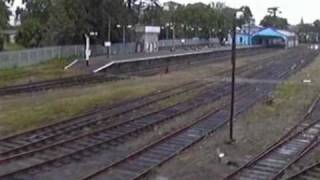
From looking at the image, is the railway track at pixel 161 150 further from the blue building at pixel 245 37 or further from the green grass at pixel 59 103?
the blue building at pixel 245 37

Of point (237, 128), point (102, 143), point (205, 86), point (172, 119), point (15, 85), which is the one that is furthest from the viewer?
point (205, 86)

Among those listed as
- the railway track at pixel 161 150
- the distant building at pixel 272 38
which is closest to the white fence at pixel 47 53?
the railway track at pixel 161 150

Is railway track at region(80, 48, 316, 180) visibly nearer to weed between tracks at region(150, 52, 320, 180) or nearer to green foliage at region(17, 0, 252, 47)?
weed between tracks at region(150, 52, 320, 180)

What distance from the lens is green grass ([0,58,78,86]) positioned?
141ft

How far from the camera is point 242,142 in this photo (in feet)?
69.5

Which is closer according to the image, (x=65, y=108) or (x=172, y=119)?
(x=172, y=119)

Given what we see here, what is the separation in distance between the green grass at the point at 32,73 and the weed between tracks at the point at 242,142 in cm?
1809

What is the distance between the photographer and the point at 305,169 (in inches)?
663

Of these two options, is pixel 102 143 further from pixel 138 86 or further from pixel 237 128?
pixel 138 86

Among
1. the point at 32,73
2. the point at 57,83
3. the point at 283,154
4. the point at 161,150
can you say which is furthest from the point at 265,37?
the point at 161,150

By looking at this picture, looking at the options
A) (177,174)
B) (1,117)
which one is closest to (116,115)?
(1,117)

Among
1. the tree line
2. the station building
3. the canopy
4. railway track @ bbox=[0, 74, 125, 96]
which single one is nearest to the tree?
the tree line

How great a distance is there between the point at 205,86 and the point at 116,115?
54.7ft

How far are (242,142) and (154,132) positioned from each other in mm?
3463
